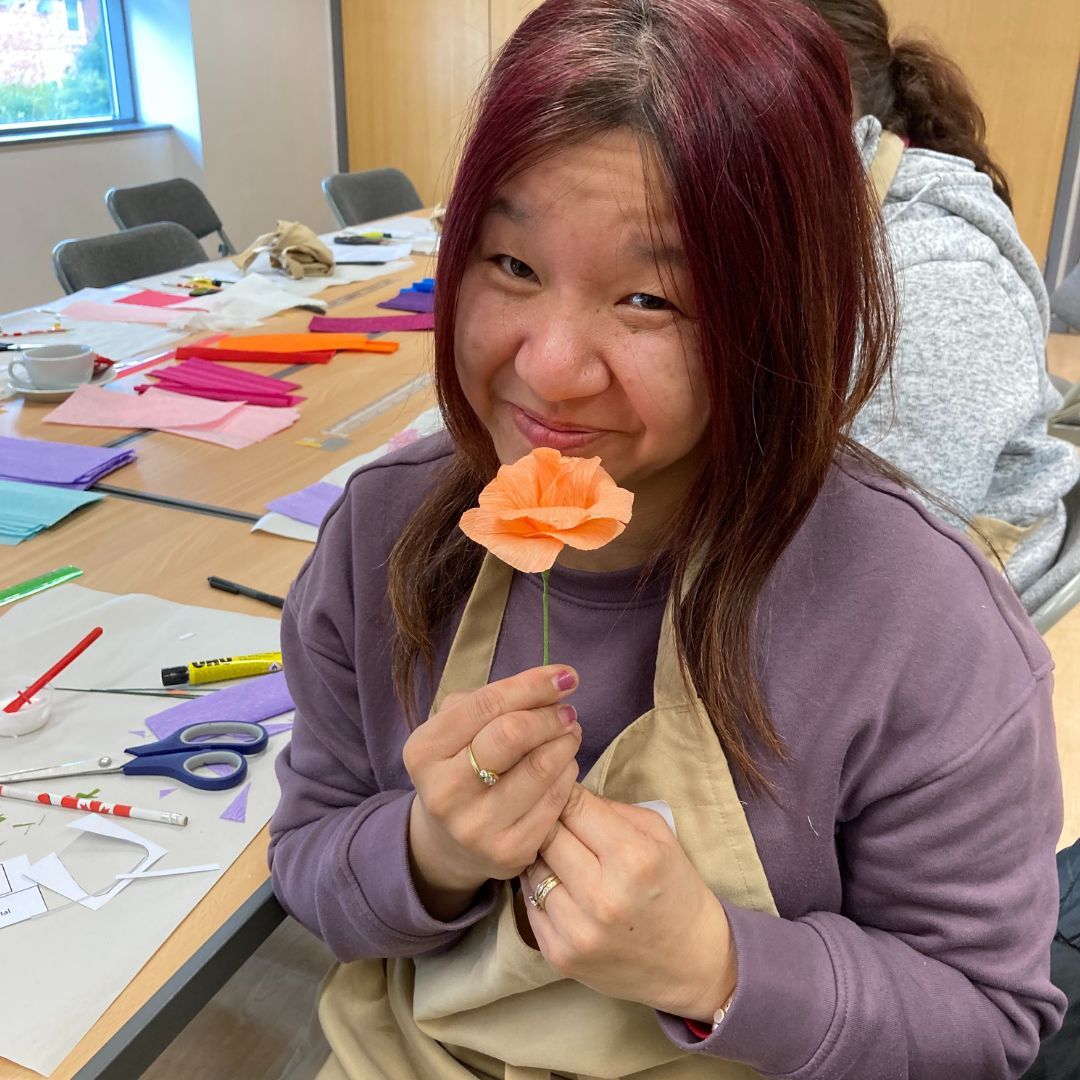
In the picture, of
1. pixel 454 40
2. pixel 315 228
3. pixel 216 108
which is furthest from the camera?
pixel 315 228

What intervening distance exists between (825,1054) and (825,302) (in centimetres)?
49

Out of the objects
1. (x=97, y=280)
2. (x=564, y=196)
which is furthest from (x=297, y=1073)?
(x=97, y=280)

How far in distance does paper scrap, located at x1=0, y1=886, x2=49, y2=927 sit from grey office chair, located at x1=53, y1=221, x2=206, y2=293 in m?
2.25

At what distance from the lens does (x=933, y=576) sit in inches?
28.9

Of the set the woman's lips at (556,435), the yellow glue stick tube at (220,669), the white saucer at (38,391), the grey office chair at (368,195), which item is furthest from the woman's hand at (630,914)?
the grey office chair at (368,195)

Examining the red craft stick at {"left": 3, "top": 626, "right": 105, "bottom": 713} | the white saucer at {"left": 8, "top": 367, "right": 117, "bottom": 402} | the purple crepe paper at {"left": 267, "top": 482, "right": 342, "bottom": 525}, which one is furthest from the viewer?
the white saucer at {"left": 8, "top": 367, "right": 117, "bottom": 402}

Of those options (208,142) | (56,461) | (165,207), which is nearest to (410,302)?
(56,461)

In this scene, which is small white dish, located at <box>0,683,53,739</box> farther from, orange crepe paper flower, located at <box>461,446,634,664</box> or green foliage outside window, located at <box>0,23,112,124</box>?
green foliage outside window, located at <box>0,23,112,124</box>

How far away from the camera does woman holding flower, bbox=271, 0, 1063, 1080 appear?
2.04 ft

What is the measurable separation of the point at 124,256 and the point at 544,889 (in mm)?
2624

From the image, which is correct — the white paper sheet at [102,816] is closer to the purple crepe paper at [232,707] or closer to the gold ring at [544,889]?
the purple crepe paper at [232,707]

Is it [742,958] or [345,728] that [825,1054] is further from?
[345,728]

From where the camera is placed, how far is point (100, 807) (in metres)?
0.89

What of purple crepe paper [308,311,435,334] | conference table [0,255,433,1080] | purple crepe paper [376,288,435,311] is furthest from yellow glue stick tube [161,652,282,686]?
purple crepe paper [376,288,435,311]
